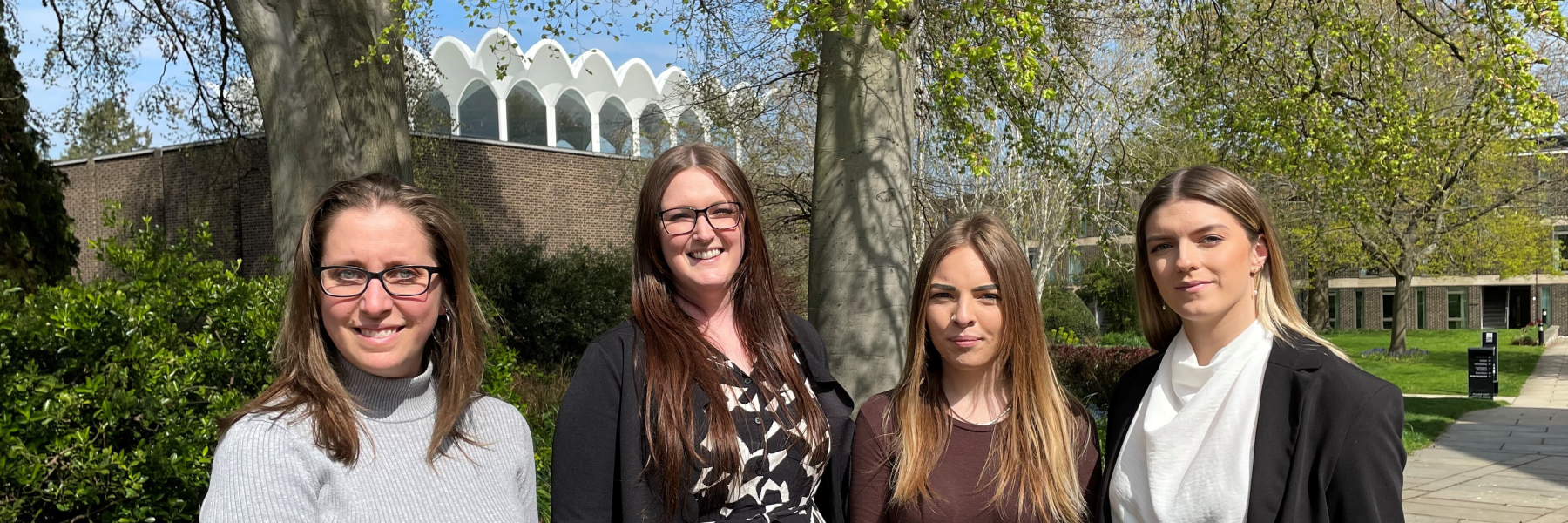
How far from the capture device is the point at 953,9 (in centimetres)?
802

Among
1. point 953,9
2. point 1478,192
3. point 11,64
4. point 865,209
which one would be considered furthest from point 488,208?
point 1478,192

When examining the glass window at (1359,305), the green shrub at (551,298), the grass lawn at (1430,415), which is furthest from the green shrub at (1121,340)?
the glass window at (1359,305)

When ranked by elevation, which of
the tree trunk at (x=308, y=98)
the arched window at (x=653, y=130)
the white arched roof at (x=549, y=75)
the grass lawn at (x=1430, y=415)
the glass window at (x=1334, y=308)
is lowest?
the glass window at (x=1334, y=308)

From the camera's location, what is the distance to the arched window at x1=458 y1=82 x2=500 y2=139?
3511 centimetres

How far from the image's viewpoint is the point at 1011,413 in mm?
2715

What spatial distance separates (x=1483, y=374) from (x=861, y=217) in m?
15.5

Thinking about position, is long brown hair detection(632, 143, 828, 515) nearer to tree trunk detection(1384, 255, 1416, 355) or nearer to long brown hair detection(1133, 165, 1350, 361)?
long brown hair detection(1133, 165, 1350, 361)

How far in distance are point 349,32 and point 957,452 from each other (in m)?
4.61

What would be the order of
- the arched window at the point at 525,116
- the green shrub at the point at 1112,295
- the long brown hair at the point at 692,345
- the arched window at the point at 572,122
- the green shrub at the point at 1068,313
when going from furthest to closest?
the arched window at the point at 572,122, the arched window at the point at 525,116, the green shrub at the point at 1112,295, the green shrub at the point at 1068,313, the long brown hair at the point at 692,345

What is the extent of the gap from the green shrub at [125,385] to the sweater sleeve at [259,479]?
8.61ft

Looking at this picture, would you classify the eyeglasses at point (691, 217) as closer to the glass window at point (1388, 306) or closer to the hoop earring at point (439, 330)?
the hoop earring at point (439, 330)

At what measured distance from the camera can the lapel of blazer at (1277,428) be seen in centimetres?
219

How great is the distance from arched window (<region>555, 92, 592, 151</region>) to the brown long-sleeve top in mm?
35374

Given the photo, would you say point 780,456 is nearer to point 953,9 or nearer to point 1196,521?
point 1196,521
